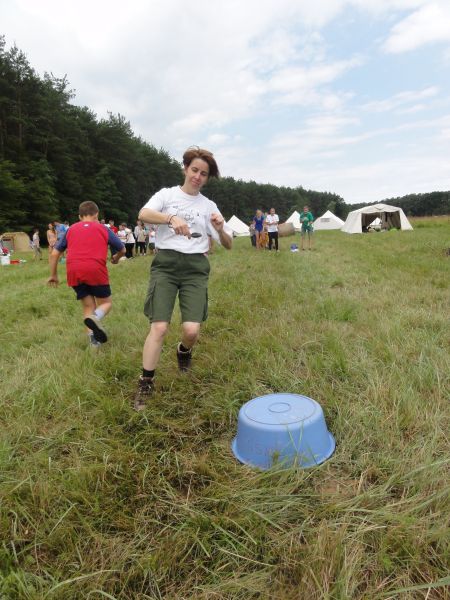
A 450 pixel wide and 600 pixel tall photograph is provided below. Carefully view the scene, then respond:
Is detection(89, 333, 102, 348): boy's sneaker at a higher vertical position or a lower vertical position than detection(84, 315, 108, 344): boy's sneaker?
lower

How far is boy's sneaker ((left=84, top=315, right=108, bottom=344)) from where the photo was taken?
377cm

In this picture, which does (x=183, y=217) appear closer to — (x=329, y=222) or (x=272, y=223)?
(x=272, y=223)

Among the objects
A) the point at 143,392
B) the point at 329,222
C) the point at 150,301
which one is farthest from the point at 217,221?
the point at 329,222

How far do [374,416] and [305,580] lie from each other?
3.63 feet

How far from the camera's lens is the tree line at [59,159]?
3781 cm

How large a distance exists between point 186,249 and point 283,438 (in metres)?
1.63

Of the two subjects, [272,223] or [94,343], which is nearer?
[94,343]

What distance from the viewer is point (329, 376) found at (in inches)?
113

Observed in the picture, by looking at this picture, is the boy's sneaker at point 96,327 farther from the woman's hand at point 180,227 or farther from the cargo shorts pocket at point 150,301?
the woman's hand at point 180,227

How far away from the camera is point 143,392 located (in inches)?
109

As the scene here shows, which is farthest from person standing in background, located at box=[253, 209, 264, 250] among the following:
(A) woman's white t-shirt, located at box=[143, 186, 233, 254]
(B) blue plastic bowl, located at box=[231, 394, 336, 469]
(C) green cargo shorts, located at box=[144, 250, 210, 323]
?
(B) blue plastic bowl, located at box=[231, 394, 336, 469]

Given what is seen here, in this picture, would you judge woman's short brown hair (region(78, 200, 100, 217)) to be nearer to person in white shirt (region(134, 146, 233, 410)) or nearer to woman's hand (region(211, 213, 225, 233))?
person in white shirt (region(134, 146, 233, 410))

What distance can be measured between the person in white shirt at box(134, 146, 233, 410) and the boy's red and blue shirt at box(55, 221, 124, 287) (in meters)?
1.43

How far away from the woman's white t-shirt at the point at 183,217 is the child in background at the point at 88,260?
1.49m
